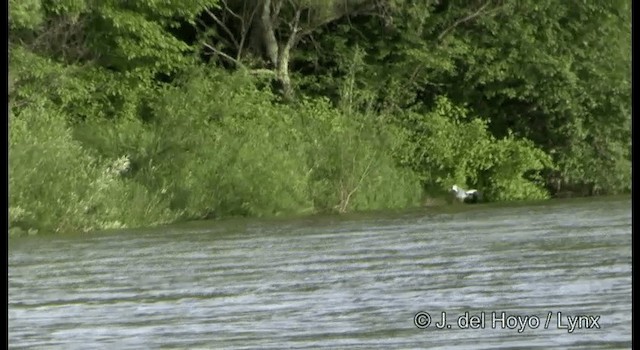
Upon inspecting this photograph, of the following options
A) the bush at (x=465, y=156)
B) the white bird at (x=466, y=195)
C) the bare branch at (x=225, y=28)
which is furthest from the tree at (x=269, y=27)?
the white bird at (x=466, y=195)

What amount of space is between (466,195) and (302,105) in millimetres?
4142

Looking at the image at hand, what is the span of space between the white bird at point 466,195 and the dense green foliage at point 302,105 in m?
0.19

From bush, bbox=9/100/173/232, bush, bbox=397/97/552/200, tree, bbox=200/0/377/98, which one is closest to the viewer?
bush, bbox=9/100/173/232

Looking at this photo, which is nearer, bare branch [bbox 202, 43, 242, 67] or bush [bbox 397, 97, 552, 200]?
bare branch [bbox 202, 43, 242, 67]

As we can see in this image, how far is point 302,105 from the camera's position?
34.8 m

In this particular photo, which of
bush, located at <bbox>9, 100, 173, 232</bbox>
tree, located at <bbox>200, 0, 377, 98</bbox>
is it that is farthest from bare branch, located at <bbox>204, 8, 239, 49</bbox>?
bush, located at <bbox>9, 100, 173, 232</bbox>

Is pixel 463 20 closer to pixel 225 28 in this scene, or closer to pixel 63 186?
pixel 225 28

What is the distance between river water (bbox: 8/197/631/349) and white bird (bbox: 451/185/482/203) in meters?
6.94

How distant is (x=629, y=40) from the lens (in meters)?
37.2

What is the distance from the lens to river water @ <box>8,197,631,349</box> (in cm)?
1549

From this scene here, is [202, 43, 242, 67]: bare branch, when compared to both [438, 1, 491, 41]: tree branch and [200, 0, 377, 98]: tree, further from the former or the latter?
[438, 1, 491, 41]: tree branch

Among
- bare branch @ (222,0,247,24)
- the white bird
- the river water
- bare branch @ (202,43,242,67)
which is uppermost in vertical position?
bare branch @ (222,0,247,24)

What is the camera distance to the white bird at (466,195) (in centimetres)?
3634

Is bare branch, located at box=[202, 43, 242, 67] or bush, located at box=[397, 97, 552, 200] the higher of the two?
bare branch, located at box=[202, 43, 242, 67]
